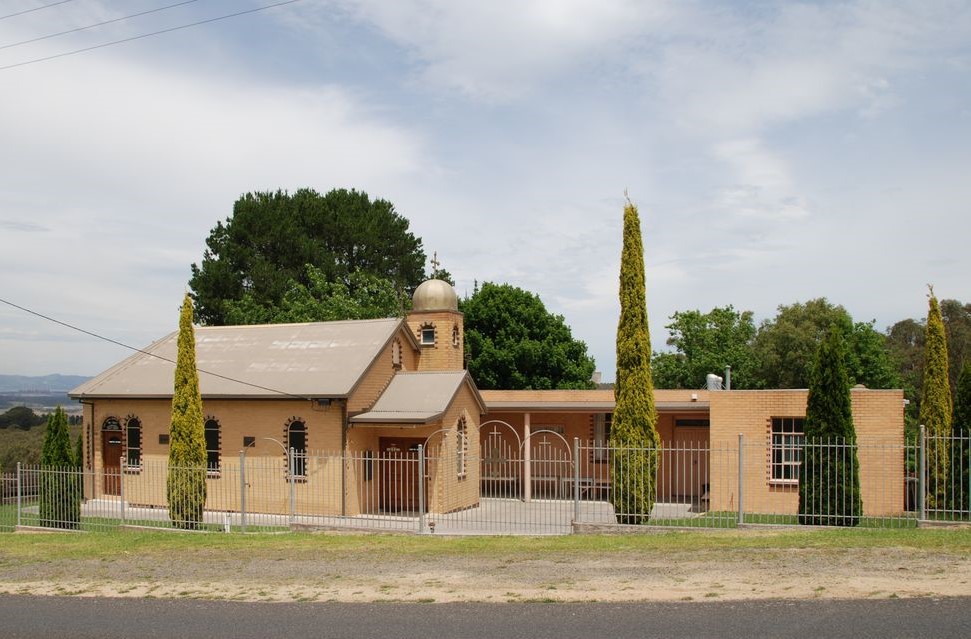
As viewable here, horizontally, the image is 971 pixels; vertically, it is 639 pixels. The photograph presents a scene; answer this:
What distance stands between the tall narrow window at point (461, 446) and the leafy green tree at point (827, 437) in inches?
380

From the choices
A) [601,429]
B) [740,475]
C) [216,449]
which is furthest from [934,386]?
[216,449]

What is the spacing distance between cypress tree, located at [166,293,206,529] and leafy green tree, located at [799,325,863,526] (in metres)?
13.5

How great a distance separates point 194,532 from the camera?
1936cm

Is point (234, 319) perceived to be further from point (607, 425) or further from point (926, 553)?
point (926, 553)

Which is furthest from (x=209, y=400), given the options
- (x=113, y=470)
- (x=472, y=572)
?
(x=472, y=572)

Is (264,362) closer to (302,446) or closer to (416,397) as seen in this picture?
(302,446)

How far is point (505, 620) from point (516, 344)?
31958 mm

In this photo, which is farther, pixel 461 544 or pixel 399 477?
pixel 399 477

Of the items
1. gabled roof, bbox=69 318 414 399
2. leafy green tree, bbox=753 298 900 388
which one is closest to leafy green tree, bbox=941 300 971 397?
leafy green tree, bbox=753 298 900 388

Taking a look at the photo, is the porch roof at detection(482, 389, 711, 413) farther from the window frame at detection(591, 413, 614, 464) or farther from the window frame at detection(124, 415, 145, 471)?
the window frame at detection(124, 415, 145, 471)

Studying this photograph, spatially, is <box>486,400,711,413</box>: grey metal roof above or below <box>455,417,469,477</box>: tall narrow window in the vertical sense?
above

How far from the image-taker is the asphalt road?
31.5 ft

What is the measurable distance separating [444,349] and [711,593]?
17.8 meters

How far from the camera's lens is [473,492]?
26.4 meters
